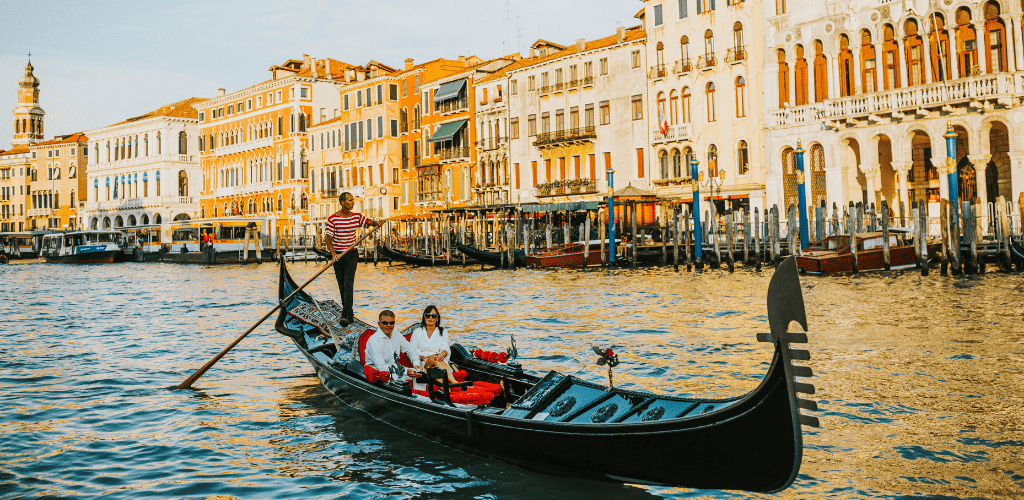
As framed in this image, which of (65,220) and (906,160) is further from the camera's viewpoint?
(65,220)

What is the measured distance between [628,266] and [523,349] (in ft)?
53.4

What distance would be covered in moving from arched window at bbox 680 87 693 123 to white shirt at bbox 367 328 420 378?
83.9ft

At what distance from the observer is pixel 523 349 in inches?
392

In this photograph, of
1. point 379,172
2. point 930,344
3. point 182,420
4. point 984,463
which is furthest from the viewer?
point 379,172

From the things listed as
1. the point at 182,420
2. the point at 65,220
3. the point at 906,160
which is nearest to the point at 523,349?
the point at 182,420

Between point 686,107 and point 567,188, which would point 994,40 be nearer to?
point 686,107

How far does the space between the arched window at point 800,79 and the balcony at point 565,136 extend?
8.40 meters

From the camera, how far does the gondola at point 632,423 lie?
141 inches

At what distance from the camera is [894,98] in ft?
78.1

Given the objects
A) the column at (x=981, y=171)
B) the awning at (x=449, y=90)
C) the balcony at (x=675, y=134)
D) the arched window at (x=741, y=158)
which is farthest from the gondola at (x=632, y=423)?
the awning at (x=449, y=90)

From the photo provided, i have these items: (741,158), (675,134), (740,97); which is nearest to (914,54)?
(740,97)

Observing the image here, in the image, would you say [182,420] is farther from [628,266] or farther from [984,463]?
[628,266]

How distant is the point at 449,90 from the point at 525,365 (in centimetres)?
3315

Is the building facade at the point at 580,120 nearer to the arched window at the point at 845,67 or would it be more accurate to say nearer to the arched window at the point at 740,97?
the arched window at the point at 740,97
